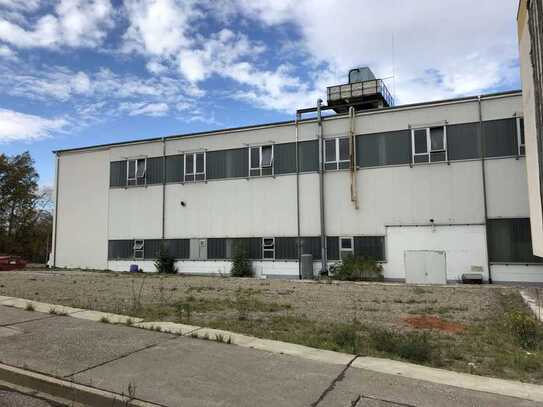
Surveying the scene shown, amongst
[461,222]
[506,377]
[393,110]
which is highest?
[393,110]

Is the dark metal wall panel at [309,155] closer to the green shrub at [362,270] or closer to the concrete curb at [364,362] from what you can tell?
the green shrub at [362,270]

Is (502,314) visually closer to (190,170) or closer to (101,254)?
(190,170)

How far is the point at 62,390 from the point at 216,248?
2065 centimetres

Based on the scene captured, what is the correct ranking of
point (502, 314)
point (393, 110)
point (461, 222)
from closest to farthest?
point (502, 314)
point (461, 222)
point (393, 110)

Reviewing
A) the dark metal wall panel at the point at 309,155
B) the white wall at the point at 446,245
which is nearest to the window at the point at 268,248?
the dark metal wall panel at the point at 309,155

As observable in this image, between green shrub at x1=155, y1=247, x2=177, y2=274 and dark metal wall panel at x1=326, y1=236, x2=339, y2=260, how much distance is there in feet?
31.3

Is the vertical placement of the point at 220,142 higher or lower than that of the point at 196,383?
higher

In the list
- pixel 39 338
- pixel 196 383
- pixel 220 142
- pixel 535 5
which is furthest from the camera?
pixel 220 142

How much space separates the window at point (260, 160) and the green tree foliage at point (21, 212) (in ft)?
110

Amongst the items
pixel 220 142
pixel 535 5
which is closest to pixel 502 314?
pixel 535 5

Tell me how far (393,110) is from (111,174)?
60.5ft

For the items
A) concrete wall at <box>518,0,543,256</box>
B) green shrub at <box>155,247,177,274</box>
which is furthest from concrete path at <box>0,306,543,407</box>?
green shrub at <box>155,247,177,274</box>

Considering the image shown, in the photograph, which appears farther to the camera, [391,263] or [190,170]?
[190,170]

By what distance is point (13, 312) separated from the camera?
10.5 metres
